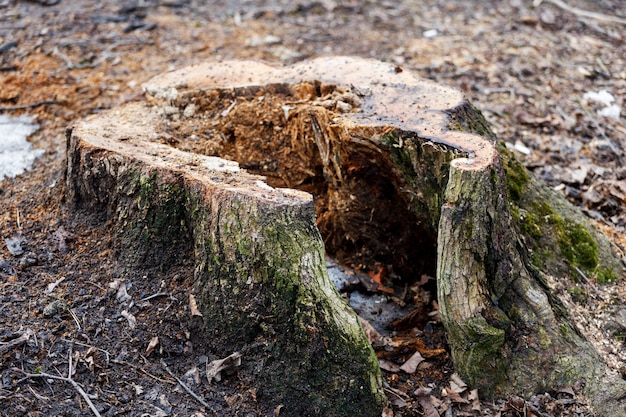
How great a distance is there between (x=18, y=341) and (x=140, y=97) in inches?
89.2

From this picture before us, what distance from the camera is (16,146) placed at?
483cm

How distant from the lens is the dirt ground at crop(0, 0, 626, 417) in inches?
111

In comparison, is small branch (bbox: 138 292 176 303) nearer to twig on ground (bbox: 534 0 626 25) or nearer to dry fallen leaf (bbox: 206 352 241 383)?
dry fallen leaf (bbox: 206 352 241 383)

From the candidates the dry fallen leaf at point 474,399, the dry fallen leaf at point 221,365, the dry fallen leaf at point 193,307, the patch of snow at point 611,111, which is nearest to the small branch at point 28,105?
the dry fallen leaf at point 193,307

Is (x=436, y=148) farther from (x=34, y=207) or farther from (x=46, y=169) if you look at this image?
(x=46, y=169)

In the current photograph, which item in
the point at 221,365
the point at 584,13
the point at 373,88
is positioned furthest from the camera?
the point at 584,13

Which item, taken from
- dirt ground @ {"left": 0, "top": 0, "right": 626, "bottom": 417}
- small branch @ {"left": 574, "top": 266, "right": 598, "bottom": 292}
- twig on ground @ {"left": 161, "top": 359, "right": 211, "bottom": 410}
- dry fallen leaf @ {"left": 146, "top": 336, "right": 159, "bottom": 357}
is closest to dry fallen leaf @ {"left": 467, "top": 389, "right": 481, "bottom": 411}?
dirt ground @ {"left": 0, "top": 0, "right": 626, "bottom": 417}

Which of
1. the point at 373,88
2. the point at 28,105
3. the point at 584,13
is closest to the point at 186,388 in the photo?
the point at 373,88

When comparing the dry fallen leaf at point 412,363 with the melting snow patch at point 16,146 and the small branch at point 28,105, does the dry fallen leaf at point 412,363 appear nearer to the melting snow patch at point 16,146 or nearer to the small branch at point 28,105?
Result: the melting snow patch at point 16,146

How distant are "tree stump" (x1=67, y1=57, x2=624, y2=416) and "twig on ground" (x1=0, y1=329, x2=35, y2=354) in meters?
0.56

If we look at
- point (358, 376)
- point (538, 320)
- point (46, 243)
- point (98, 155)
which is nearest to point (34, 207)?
point (46, 243)

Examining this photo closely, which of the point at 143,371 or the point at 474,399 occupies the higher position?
the point at 143,371

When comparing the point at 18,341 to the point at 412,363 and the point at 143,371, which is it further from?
the point at 412,363

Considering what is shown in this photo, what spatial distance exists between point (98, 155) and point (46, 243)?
0.59 meters
